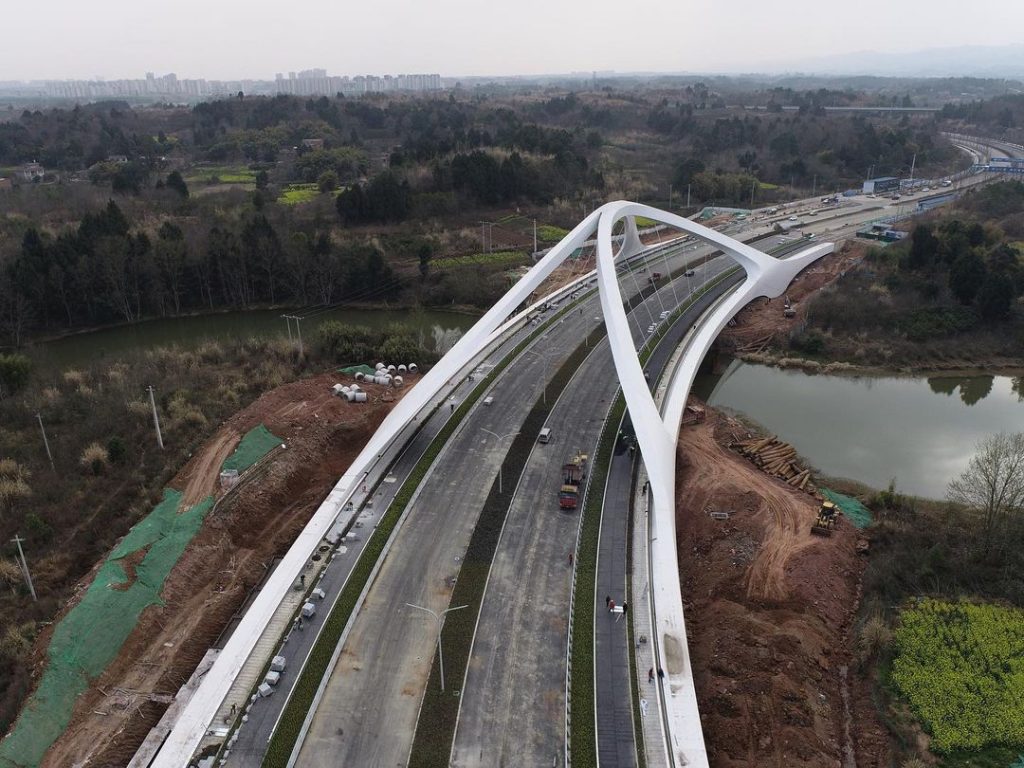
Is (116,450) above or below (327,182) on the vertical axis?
below

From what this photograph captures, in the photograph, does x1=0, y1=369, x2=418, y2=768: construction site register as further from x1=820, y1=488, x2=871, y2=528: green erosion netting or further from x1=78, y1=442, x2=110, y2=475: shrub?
x1=820, y1=488, x2=871, y2=528: green erosion netting

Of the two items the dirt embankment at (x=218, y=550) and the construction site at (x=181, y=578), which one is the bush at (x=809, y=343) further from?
the construction site at (x=181, y=578)

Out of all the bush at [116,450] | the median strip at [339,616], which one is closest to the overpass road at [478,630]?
the median strip at [339,616]

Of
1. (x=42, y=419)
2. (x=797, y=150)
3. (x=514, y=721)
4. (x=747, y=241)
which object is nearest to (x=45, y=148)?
(x=42, y=419)

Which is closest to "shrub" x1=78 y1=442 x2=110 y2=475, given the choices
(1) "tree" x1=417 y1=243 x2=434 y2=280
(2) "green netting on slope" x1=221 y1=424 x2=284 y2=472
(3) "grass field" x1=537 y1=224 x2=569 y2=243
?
(2) "green netting on slope" x1=221 y1=424 x2=284 y2=472

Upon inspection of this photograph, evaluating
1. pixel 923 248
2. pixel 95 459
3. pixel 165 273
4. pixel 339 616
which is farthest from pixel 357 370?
pixel 923 248

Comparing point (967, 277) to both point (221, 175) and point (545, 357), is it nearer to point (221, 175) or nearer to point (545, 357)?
point (545, 357)
